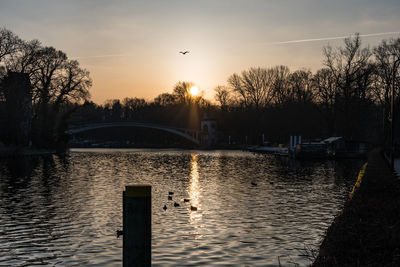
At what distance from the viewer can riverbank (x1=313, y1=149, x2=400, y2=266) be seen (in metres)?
8.68

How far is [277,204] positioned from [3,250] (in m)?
12.3

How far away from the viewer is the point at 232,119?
116 meters

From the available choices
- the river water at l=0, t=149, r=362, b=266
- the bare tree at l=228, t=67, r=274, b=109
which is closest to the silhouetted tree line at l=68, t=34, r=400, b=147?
the bare tree at l=228, t=67, r=274, b=109

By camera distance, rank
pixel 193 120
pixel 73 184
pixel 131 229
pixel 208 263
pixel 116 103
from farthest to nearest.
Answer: pixel 116 103 < pixel 193 120 < pixel 73 184 < pixel 208 263 < pixel 131 229

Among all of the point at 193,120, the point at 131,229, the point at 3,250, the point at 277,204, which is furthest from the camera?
the point at 193,120

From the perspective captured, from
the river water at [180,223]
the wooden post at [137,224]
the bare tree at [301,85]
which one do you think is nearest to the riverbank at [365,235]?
the river water at [180,223]

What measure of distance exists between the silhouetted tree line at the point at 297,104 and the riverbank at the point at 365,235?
5403 centimetres

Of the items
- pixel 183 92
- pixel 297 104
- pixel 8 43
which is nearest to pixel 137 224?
pixel 8 43

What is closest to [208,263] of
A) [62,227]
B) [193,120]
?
[62,227]

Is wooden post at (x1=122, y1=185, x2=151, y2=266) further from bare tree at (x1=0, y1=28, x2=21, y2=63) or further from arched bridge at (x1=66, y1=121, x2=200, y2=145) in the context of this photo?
arched bridge at (x1=66, y1=121, x2=200, y2=145)

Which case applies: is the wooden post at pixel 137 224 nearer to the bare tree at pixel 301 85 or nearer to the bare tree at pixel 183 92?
the bare tree at pixel 301 85

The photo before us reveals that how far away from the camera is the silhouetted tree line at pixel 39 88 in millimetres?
59156

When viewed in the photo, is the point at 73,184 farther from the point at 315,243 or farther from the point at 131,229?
the point at 131,229

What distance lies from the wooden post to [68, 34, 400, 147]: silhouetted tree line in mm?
62674
